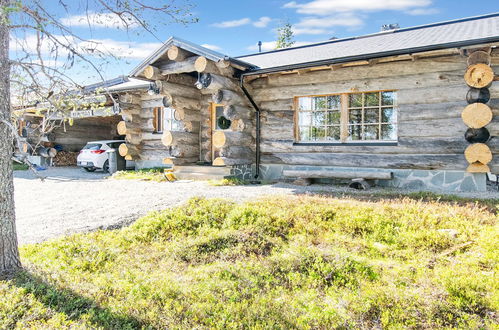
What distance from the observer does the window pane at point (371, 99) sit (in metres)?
10.3

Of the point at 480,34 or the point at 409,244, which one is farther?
the point at 480,34

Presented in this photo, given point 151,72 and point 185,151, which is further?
point 185,151

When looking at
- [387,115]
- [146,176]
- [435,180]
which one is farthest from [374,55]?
[146,176]

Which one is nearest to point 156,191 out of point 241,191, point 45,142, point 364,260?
point 241,191

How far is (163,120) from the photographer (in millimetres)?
15742

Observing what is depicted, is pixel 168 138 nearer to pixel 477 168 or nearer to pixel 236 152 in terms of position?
pixel 236 152

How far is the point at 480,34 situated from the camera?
8570 mm

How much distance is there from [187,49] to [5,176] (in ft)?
25.3

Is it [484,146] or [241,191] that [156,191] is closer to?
[241,191]

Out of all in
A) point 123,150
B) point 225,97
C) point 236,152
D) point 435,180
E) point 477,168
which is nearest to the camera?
point 477,168

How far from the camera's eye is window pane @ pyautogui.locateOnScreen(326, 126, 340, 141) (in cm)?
1098

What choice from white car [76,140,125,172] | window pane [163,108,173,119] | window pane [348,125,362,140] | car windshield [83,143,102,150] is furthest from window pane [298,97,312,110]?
car windshield [83,143,102,150]

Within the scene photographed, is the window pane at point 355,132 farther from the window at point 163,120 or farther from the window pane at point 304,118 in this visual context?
the window at point 163,120

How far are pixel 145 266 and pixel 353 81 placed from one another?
25.7 ft
